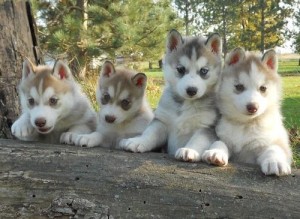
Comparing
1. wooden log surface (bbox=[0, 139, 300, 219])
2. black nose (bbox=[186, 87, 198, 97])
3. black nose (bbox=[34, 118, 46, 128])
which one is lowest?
wooden log surface (bbox=[0, 139, 300, 219])

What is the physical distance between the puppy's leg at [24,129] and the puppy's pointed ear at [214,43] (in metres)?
1.72

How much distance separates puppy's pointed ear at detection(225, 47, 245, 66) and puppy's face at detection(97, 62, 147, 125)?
90 centimetres

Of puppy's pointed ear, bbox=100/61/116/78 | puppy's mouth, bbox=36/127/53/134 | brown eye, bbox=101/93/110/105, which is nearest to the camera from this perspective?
puppy's mouth, bbox=36/127/53/134

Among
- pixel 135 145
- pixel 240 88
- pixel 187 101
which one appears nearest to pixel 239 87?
pixel 240 88

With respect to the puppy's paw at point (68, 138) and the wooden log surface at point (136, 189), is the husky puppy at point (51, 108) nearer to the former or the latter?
the puppy's paw at point (68, 138)

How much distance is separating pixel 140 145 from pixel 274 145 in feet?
3.46

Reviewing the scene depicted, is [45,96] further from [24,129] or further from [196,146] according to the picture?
[196,146]

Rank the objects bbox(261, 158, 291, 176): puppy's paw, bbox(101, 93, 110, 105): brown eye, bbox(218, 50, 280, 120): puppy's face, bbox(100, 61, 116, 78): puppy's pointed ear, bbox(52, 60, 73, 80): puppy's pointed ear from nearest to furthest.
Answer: bbox(261, 158, 291, 176): puppy's paw → bbox(218, 50, 280, 120): puppy's face → bbox(101, 93, 110, 105): brown eye → bbox(52, 60, 73, 80): puppy's pointed ear → bbox(100, 61, 116, 78): puppy's pointed ear

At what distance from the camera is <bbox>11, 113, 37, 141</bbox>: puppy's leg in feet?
12.7

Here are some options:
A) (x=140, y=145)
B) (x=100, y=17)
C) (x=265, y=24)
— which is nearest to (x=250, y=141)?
(x=140, y=145)

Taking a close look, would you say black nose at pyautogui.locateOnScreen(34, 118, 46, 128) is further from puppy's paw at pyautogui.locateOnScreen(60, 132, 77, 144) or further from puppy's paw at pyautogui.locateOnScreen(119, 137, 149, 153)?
puppy's paw at pyautogui.locateOnScreen(119, 137, 149, 153)

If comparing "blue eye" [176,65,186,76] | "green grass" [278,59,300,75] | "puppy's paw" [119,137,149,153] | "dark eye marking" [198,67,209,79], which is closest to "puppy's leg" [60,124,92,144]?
"puppy's paw" [119,137,149,153]

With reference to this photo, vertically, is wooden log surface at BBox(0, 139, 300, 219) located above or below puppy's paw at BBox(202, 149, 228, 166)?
below

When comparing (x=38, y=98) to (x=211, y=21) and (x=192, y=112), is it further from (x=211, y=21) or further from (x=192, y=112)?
(x=211, y=21)
